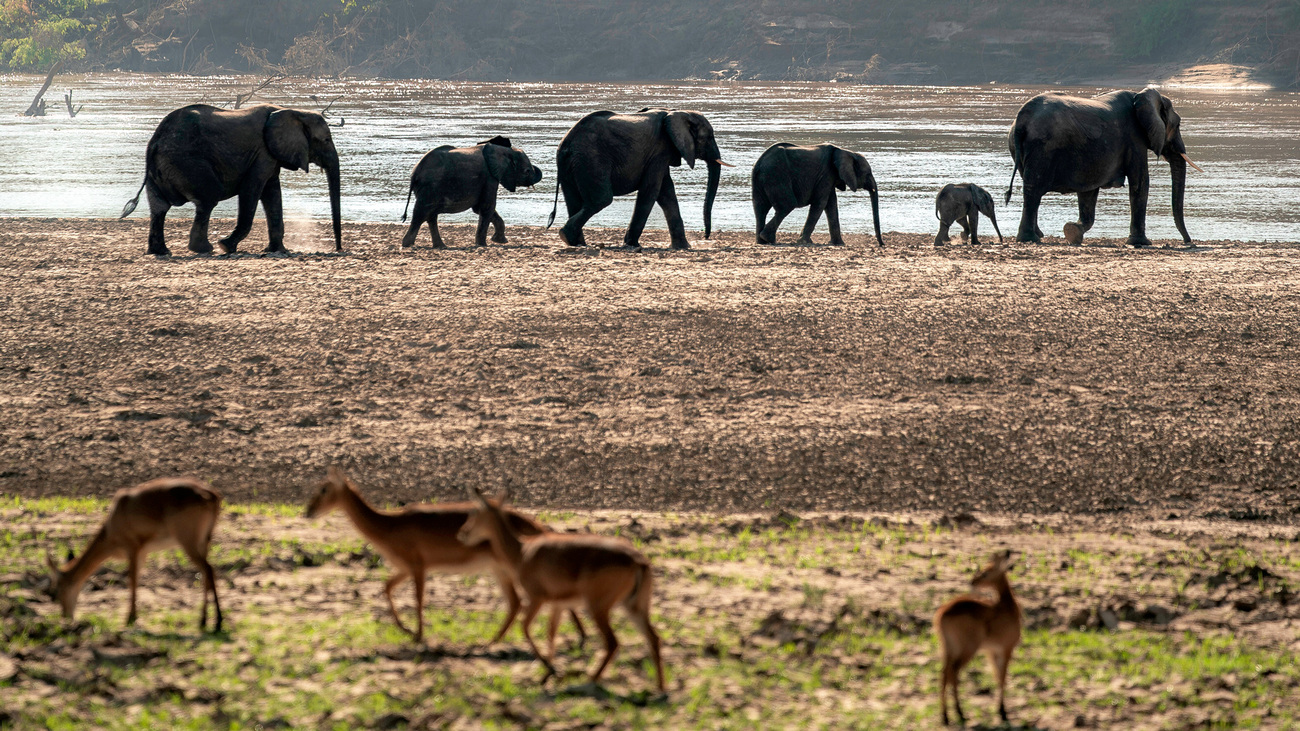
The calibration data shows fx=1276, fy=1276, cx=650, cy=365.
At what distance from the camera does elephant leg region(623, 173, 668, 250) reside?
63.2 feet

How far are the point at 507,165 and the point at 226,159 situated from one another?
14.6 ft

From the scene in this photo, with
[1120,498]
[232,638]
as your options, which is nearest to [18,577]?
[232,638]

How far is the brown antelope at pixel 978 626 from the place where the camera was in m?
4.57

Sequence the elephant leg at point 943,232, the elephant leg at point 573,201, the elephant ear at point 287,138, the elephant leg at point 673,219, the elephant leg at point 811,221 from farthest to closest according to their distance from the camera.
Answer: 1. the elephant leg at point 811,221
2. the elephant leg at point 943,232
3. the elephant leg at point 673,219
4. the elephant leg at point 573,201
5. the elephant ear at point 287,138

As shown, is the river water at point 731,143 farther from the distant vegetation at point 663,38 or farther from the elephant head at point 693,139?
the distant vegetation at point 663,38

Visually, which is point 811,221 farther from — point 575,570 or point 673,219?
point 575,570

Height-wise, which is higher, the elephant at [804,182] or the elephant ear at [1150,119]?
the elephant ear at [1150,119]

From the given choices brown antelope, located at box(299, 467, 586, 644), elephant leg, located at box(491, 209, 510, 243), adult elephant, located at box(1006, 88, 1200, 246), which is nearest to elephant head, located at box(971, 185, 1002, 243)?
adult elephant, located at box(1006, 88, 1200, 246)

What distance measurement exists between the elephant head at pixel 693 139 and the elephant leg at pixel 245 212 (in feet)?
20.1

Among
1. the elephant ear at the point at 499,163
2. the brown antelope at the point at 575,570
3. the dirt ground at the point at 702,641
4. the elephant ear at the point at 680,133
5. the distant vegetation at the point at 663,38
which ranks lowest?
the dirt ground at the point at 702,641

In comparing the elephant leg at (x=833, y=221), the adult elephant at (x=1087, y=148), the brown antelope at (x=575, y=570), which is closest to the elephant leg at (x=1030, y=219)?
the adult elephant at (x=1087, y=148)

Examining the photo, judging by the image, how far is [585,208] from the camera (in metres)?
19.1

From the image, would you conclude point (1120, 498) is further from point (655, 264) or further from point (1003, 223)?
point (1003, 223)

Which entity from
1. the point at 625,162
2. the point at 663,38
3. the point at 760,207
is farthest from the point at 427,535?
the point at 663,38
